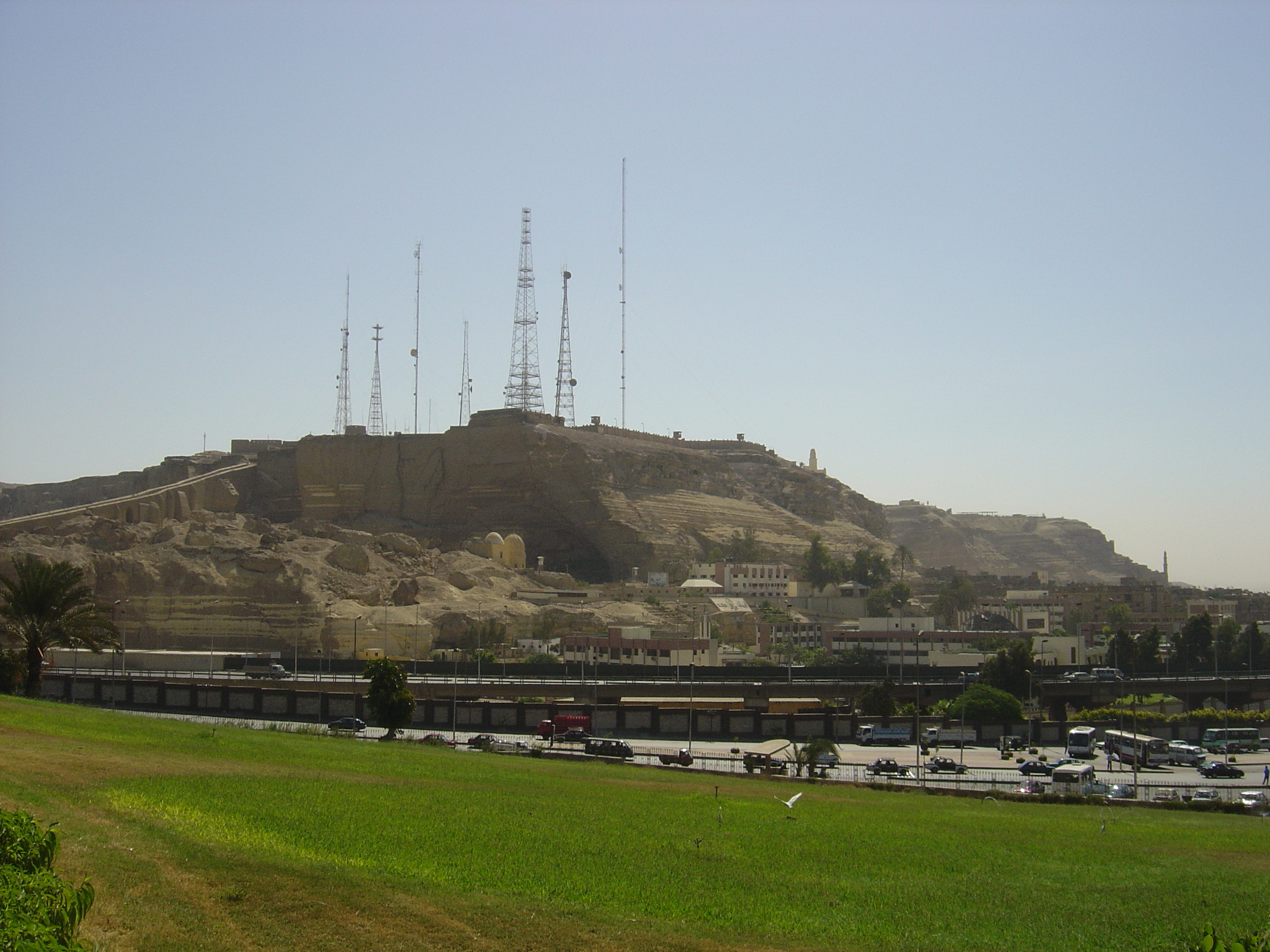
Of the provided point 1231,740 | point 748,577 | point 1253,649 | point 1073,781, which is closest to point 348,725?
point 1073,781

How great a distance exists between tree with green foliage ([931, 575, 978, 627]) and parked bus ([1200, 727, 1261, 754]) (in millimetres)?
53769

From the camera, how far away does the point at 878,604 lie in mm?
107500

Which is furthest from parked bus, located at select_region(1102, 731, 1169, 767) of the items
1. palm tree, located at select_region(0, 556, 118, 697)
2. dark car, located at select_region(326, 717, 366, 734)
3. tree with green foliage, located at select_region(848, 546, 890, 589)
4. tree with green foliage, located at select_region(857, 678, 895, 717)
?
tree with green foliage, located at select_region(848, 546, 890, 589)

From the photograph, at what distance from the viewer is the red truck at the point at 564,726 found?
46625mm

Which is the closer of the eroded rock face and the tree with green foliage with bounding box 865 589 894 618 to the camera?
the eroded rock face

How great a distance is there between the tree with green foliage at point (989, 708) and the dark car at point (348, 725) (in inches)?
898

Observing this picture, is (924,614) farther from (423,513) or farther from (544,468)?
(423,513)

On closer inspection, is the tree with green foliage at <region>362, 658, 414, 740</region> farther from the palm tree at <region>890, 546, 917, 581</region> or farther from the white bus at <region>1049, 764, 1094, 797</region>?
the palm tree at <region>890, 546, 917, 581</region>

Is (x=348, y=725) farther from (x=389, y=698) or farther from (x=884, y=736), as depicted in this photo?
(x=884, y=736)

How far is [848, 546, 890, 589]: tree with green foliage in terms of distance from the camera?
394 ft

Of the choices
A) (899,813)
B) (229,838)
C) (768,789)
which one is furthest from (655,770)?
(229,838)

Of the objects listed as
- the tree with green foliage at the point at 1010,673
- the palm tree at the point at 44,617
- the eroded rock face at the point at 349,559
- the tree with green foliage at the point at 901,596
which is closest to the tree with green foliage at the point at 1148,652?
the tree with green foliage at the point at 1010,673

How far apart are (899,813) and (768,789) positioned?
13.6ft

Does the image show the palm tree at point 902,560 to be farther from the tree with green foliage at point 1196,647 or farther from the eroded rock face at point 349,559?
the eroded rock face at point 349,559
